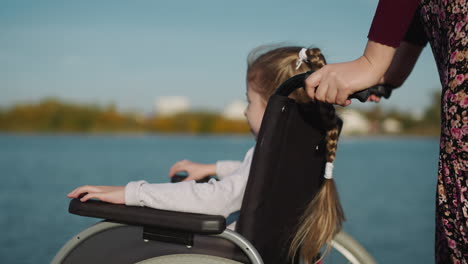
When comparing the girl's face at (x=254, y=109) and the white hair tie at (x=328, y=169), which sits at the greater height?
the girl's face at (x=254, y=109)

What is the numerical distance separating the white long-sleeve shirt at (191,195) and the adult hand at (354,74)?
40 centimetres

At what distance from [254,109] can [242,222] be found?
0.43 metres

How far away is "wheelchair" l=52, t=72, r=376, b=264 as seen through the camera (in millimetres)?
1022

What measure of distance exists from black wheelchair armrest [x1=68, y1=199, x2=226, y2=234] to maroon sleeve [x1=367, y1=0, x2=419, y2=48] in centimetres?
44

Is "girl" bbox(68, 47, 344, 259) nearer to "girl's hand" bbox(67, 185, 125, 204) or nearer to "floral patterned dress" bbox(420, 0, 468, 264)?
"girl's hand" bbox(67, 185, 125, 204)

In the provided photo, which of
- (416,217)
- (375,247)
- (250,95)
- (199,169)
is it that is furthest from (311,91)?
(416,217)

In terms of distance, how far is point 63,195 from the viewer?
4.78m

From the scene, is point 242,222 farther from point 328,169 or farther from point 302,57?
point 302,57

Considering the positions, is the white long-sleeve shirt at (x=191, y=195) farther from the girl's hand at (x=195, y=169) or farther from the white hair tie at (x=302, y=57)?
the girl's hand at (x=195, y=169)

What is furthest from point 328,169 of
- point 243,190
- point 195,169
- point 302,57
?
point 195,169

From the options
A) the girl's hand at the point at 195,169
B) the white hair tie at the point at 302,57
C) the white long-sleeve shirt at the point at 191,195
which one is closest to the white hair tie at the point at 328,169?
the white long-sleeve shirt at the point at 191,195

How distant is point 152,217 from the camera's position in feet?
3.33

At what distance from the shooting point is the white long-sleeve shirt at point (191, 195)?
1.09 metres

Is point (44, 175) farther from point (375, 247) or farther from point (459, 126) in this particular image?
point (459, 126)
